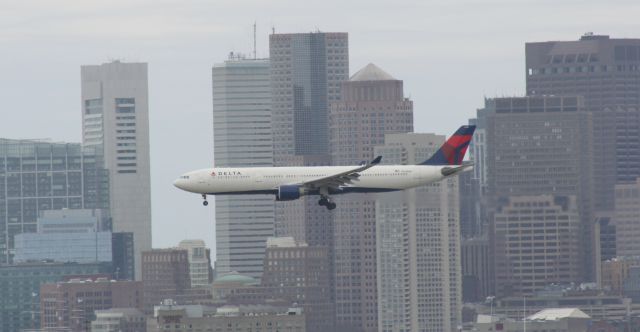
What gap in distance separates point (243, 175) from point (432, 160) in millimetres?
15137

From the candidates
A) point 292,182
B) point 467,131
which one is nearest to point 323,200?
point 292,182

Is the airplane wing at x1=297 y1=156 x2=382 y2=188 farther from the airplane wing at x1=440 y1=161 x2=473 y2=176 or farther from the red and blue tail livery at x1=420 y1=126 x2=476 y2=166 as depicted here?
the red and blue tail livery at x1=420 y1=126 x2=476 y2=166

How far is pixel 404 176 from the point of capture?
175625 millimetres

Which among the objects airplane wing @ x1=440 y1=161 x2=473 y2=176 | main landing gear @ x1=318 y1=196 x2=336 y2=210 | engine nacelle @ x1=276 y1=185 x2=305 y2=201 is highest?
airplane wing @ x1=440 y1=161 x2=473 y2=176

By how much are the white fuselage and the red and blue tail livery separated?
11.2 feet

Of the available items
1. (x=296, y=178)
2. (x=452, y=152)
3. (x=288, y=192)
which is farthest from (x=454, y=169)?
(x=288, y=192)

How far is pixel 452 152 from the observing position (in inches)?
7126

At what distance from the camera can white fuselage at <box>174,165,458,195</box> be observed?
574 feet

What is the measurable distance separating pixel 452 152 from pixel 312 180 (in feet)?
41.4

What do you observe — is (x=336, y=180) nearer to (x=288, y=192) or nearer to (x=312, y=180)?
(x=312, y=180)

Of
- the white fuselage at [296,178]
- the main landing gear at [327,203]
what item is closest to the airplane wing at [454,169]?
the white fuselage at [296,178]

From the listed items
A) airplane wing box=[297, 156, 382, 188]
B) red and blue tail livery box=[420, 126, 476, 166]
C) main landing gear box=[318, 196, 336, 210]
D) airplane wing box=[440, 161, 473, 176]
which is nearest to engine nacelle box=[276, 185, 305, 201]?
airplane wing box=[297, 156, 382, 188]

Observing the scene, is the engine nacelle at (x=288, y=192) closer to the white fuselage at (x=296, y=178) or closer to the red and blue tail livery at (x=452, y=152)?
the white fuselage at (x=296, y=178)

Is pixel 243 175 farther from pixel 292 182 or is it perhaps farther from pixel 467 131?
pixel 467 131
